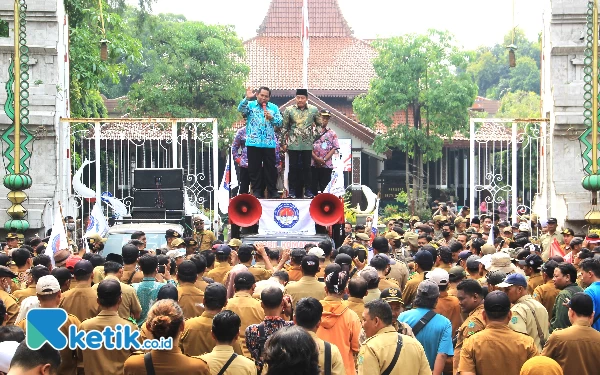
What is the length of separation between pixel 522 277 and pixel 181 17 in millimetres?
59917

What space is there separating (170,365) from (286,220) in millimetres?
9874

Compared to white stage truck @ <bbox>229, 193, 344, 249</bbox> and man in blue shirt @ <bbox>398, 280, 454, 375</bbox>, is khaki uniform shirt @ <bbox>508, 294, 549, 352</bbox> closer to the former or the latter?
man in blue shirt @ <bbox>398, 280, 454, 375</bbox>

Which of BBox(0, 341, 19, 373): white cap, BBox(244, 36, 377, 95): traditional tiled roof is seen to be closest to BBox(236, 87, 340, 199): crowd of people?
BBox(0, 341, 19, 373): white cap

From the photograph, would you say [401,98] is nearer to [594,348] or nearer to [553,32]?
[553,32]

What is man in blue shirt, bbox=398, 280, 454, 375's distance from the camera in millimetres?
7781

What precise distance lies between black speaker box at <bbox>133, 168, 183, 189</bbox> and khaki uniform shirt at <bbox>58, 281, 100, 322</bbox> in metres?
10.6

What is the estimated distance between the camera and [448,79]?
35.0 metres

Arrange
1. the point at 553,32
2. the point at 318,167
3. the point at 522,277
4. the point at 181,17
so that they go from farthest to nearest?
the point at 181,17 < the point at 553,32 < the point at 318,167 < the point at 522,277

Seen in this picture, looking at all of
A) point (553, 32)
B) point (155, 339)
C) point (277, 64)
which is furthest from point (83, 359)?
point (277, 64)

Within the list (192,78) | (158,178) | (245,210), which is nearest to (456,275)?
(245,210)

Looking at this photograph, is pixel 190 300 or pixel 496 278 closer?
pixel 496 278

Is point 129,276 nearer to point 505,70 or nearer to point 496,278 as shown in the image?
point 496,278

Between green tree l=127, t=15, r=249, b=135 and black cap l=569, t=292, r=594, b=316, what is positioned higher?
green tree l=127, t=15, r=249, b=135

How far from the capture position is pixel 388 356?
266 inches
